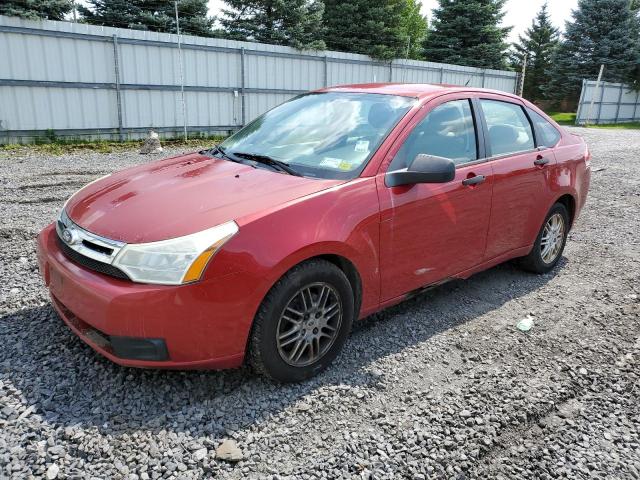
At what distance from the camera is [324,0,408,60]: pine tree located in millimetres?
22188

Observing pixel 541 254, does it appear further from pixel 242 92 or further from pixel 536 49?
pixel 536 49

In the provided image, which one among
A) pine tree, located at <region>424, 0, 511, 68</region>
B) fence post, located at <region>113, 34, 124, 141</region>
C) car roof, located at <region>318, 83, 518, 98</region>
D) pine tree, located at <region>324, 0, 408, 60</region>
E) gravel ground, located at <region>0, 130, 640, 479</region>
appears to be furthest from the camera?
pine tree, located at <region>424, 0, 511, 68</region>

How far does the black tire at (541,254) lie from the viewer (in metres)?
4.62

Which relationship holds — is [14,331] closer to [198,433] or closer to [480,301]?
[198,433]

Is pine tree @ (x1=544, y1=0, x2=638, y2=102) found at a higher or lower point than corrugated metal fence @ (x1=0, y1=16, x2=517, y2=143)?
higher

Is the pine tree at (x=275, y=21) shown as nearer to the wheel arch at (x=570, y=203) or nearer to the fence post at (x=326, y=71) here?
the fence post at (x=326, y=71)

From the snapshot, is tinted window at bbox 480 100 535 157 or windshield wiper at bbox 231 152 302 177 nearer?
windshield wiper at bbox 231 152 302 177

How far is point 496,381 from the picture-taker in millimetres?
3051

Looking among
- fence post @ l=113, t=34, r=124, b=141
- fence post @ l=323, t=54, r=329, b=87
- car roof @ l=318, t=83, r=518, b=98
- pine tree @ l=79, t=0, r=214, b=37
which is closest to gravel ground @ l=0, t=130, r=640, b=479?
car roof @ l=318, t=83, r=518, b=98

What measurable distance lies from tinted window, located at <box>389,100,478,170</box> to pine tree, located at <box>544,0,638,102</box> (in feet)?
107

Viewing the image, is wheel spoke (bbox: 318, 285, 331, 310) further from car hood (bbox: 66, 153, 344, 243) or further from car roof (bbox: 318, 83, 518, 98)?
car roof (bbox: 318, 83, 518, 98)

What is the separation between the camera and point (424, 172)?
3117 millimetres

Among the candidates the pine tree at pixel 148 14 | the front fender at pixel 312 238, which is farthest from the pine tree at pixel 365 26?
the front fender at pixel 312 238

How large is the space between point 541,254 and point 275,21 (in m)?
18.0
